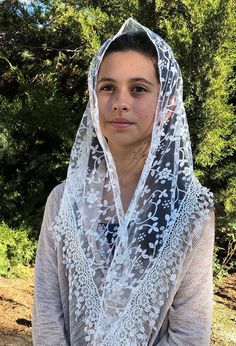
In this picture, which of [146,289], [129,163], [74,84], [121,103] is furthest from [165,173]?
[74,84]

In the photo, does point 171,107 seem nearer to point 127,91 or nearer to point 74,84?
point 127,91

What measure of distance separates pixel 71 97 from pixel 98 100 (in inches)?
131

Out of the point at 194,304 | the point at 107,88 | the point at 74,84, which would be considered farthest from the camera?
the point at 74,84

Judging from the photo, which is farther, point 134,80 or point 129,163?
point 129,163

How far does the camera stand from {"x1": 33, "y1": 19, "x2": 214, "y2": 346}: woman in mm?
1512

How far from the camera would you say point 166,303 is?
1.51 metres

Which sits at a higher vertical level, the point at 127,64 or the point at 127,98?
the point at 127,64

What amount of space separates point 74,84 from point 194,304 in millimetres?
3795

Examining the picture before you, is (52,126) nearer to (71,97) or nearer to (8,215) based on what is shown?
(71,97)

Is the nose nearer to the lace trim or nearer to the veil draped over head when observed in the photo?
the veil draped over head

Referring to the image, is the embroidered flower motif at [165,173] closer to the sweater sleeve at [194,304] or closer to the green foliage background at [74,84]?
the sweater sleeve at [194,304]

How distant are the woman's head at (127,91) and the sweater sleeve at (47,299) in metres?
0.40

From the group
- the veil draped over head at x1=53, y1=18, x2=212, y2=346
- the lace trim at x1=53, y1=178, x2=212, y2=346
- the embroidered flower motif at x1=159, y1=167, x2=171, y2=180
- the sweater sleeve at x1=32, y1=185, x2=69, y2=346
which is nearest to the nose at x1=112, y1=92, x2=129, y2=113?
the veil draped over head at x1=53, y1=18, x2=212, y2=346

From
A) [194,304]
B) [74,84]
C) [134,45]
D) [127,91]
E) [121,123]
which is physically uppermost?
[74,84]
